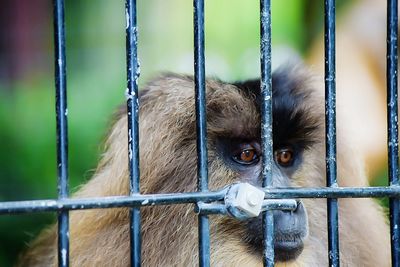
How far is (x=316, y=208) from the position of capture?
10.2 feet

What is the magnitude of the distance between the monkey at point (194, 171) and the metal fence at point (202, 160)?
1.77ft

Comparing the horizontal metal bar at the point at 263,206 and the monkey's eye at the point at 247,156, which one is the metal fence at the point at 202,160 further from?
the monkey's eye at the point at 247,156

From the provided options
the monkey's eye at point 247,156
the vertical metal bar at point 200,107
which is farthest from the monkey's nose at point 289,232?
the vertical metal bar at point 200,107

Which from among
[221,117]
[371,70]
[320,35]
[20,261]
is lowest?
[20,261]

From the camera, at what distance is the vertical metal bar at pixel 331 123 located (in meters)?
2.06

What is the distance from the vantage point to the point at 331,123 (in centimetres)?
208

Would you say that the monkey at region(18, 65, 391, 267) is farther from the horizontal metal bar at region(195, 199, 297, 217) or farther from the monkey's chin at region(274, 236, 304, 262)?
the horizontal metal bar at region(195, 199, 297, 217)

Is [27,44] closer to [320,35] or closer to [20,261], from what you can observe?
[320,35]

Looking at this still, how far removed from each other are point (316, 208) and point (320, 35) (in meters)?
4.05

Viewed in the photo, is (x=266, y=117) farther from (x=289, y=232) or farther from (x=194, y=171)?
(x=194, y=171)

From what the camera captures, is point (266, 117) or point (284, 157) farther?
point (284, 157)

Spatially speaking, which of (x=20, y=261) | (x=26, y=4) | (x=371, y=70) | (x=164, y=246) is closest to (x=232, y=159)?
(x=164, y=246)

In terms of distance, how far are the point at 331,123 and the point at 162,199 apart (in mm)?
536

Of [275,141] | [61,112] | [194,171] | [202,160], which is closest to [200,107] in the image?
[202,160]
